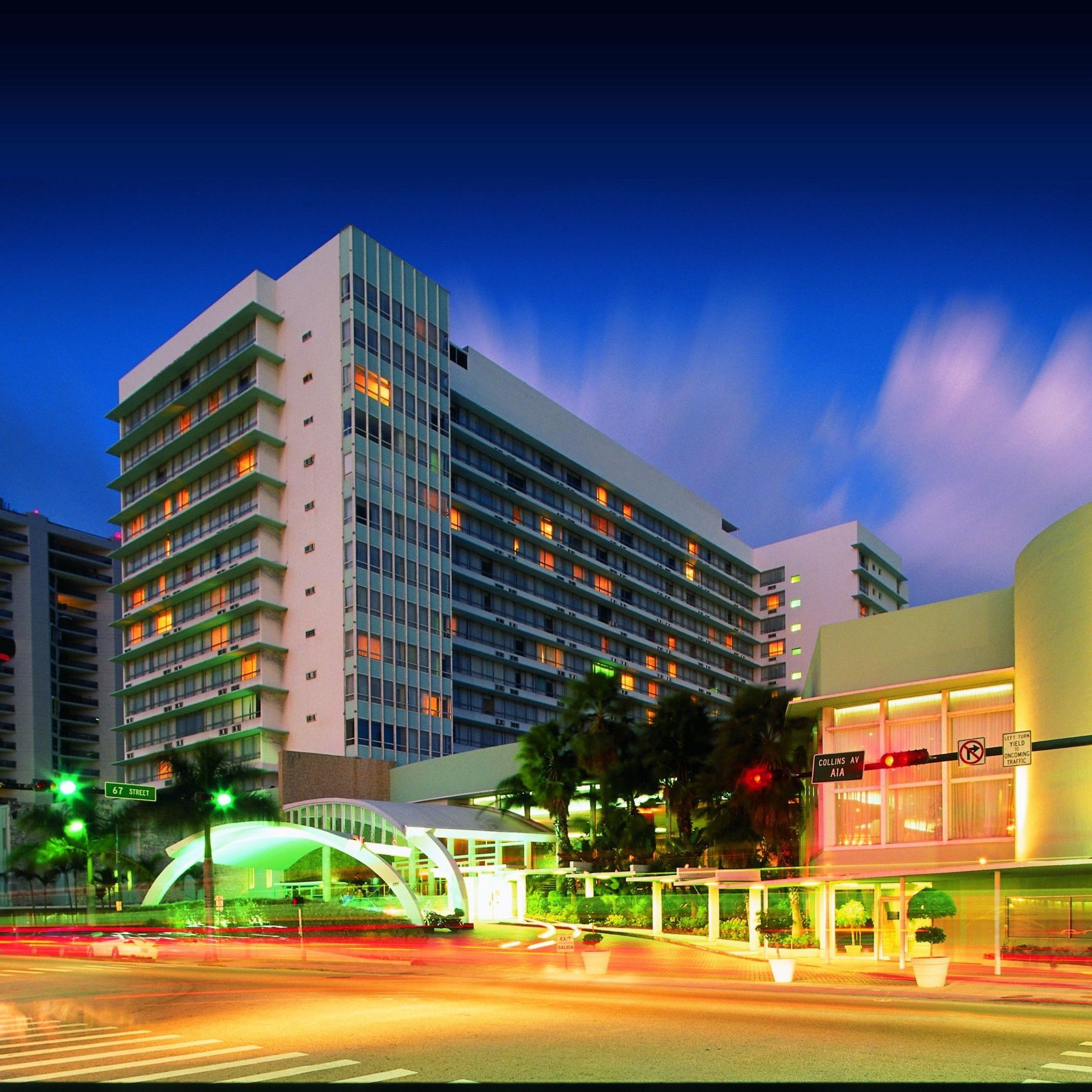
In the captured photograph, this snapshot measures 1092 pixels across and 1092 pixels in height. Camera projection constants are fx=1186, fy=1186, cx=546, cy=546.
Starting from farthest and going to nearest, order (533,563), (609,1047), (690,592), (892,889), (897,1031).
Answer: (690,592)
(533,563)
(892,889)
(897,1031)
(609,1047)

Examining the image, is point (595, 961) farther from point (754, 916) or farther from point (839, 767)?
point (754, 916)

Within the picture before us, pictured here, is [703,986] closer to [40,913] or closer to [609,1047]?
[609,1047]

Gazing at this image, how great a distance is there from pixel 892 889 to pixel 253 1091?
31245 millimetres

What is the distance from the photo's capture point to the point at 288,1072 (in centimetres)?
1556

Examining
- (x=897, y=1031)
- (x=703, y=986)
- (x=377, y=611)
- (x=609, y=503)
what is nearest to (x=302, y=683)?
(x=377, y=611)

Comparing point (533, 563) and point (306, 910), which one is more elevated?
point (533, 563)

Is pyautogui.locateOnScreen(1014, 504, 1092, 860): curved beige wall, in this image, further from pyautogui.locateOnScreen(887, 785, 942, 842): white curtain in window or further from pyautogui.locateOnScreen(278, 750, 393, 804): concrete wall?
pyautogui.locateOnScreen(278, 750, 393, 804): concrete wall

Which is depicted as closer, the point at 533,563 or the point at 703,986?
the point at 703,986

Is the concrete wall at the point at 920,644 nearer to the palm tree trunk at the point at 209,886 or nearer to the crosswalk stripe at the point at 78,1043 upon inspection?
the crosswalk stripe at the point at 78,1043

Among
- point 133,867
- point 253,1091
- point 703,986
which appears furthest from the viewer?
point 133,867

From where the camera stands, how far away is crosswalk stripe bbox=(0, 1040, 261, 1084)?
50.4ft

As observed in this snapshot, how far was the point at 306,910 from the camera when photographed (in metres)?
59.0

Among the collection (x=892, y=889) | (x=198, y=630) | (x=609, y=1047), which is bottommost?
(x=892, y=889)

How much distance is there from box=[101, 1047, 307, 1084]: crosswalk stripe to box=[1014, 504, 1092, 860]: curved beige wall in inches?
932
